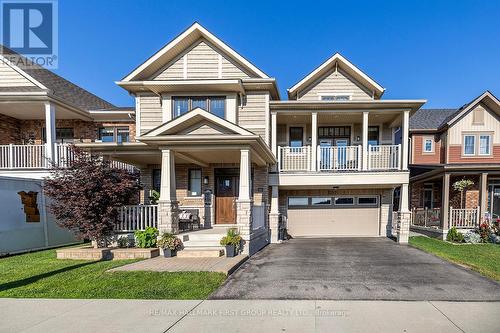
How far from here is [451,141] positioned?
1647 centimetres

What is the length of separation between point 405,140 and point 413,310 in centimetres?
861

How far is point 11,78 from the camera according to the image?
12656 millimetres

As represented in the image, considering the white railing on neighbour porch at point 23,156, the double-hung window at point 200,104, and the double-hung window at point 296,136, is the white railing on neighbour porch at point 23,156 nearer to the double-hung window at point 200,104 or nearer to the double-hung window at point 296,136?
the double-hung window at point 200,104

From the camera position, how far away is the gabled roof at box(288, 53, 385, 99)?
13.1 meters

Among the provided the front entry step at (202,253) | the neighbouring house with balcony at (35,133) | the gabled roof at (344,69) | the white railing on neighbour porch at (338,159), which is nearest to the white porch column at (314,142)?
the white railing on neighbour porch at (338,159)

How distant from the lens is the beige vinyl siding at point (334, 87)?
13734mm

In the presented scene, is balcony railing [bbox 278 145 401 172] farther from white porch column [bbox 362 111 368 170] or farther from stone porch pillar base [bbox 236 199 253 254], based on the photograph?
stone porch pillar base [bbox 236 199 253 254]

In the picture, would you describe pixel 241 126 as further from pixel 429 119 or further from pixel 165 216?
pixel 429 119

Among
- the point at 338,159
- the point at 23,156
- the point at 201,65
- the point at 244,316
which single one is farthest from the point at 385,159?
the point at 23,156

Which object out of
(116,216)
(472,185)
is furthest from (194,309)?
(472,185)

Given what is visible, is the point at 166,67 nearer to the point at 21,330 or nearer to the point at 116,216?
the point at 116,216

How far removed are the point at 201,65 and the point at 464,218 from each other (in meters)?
14.7

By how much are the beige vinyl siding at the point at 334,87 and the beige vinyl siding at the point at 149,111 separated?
7019 mm

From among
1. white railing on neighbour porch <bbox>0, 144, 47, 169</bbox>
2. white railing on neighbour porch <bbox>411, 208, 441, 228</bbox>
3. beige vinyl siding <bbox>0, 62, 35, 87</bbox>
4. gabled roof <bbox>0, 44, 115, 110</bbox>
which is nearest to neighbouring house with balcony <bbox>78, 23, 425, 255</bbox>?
gabled roof <bbox>0, 44, 115, 110</bbox>
